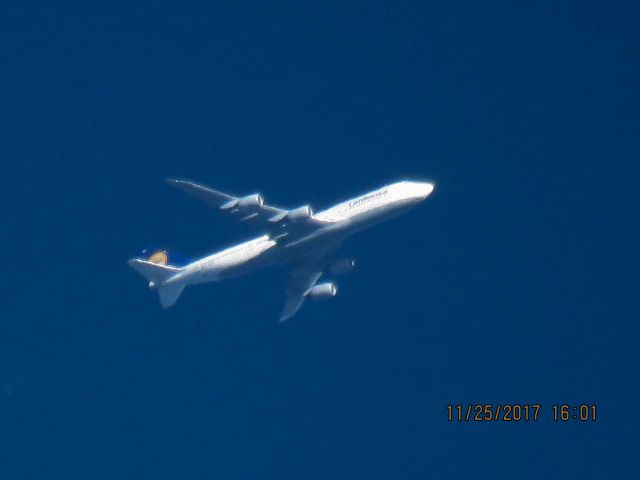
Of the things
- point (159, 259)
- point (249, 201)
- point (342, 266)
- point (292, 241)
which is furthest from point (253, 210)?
point (159, 259)

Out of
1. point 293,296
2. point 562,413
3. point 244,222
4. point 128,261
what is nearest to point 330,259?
point 293,296

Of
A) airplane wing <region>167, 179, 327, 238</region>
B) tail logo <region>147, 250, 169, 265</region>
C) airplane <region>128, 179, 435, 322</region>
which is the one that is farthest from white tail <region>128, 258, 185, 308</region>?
airplane wing <region>167, 179, 327, 238</region>

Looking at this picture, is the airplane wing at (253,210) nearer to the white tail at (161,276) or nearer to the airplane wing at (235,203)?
the airplane wing at (235,203)

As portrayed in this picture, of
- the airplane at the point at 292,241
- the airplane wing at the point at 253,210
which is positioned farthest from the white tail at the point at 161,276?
the airplane wing at the point at 253,210

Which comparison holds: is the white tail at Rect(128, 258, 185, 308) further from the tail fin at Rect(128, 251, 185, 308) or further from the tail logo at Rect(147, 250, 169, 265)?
the tail logo at Rect(147, 250, 169, 265)

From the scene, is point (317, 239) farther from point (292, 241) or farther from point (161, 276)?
point (161, 276)

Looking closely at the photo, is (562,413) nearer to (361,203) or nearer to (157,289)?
(361,203)
